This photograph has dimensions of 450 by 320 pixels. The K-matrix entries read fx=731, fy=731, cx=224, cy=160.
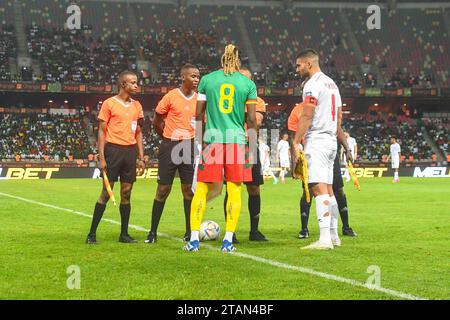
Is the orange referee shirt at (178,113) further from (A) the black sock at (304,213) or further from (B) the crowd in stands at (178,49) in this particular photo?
(B) the crowd in stands at (178,49)

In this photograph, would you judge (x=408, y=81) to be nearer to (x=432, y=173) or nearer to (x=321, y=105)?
(x=432, y=173)

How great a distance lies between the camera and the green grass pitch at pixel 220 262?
612 centimetres

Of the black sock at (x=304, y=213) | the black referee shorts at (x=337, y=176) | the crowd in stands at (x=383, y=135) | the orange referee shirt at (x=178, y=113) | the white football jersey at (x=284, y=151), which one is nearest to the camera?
the orange referee shirt at (x=178, y=113)

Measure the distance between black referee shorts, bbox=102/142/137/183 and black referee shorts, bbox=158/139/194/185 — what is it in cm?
39

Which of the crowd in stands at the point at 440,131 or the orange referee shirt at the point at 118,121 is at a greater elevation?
the crowd in stands at the point at 440,131

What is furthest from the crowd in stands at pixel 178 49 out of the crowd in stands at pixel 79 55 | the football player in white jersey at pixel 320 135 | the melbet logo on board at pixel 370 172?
the football player in white jersey at pixel 320 135

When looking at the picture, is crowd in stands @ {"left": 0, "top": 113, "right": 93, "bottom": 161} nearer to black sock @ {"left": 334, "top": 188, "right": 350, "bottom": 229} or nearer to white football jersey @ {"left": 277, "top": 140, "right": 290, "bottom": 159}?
white football jersey @ {"left": 277, "top": 140, "right": 290, "bottom": 159}

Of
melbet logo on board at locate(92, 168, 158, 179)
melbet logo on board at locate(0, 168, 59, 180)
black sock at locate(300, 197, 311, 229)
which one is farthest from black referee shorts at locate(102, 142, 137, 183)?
melbet logo on board at locate(0, 168, 59, 180)

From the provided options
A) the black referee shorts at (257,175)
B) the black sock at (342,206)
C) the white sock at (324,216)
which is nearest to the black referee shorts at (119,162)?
the black referee shorts at (257,175)

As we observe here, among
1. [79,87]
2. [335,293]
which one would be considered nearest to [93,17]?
[79,87]

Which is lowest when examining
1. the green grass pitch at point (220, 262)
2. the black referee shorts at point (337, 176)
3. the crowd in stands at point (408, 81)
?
the green grass pitch at point (220, 262)

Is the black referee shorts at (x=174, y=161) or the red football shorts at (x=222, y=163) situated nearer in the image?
the red football shorts at (x=222, y=163)

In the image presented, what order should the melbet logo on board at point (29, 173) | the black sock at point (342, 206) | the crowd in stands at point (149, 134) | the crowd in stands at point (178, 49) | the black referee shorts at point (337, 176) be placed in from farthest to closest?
the crowd in stands at point (178, 49) < the crowd in stands at point (149, 134) < the melbet logo on board at point (29, 173) < the black sock at point (342, 206) < the black referee shorts at point (337, 176)

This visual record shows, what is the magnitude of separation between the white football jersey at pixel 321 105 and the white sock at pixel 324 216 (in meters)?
0.74
